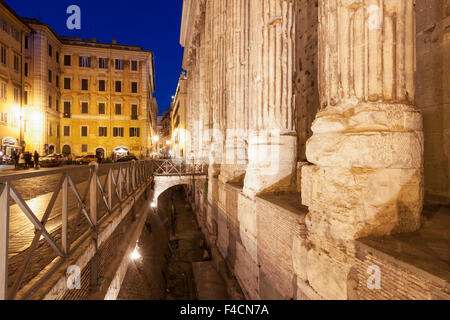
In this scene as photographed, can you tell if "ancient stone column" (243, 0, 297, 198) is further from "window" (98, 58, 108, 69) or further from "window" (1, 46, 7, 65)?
"window" (98, 58, 108, 69)

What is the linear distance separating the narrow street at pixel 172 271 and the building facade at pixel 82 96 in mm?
19510

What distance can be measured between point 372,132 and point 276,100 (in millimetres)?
2923

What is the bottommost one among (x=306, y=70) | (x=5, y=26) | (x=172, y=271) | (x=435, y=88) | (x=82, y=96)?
(x=172, y=271)

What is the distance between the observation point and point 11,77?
66.8 ft

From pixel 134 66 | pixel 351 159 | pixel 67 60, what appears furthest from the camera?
pixel 134 66

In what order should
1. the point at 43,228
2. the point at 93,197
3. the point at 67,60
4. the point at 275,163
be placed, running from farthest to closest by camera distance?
the point at 67,60, the point at 275,163, the point at 93,197, the point at 43,228

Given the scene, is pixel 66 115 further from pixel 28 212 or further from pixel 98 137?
pixel 28 212

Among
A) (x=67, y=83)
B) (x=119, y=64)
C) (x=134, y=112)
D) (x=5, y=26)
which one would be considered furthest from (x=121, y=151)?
(x=5, y=26)

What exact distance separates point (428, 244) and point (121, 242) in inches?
171

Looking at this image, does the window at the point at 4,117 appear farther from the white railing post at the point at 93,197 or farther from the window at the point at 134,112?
the white railing post at the point at 93,197

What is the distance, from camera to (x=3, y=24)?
63.5ft

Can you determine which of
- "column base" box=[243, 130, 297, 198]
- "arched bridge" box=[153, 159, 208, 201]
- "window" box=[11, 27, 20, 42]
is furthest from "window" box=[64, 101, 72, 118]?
"column base" box=[243, 130, 297, 198]

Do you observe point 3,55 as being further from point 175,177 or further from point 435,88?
point 435,88

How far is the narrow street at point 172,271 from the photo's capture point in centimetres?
579
